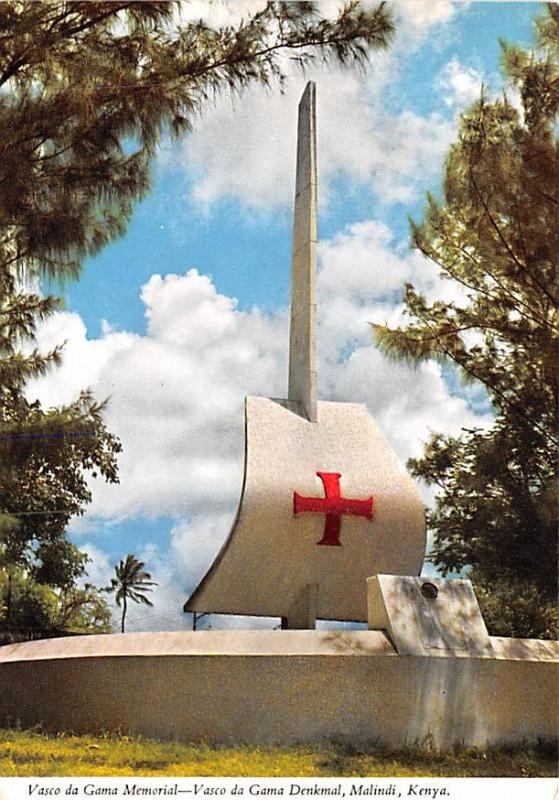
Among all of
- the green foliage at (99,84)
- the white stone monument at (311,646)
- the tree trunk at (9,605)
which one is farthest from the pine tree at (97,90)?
the tree trunk at (9,605)

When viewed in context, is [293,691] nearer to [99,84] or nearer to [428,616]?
[428,616]

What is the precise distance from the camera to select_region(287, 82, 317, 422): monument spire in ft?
24.4

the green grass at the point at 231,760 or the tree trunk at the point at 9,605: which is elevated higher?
the tree trunk at the point at 9,605

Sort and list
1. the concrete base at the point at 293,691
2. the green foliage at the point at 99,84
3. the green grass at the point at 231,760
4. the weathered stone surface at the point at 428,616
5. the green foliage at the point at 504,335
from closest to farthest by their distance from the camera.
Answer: the green grass at the point at 231,760 → the concrete base at the point at 293,691 → the weathered stone surface at the point at 428,616 → the green foliage at the point at 99,84 → the green foliage at the point at 504,335

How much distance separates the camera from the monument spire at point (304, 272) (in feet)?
24.4

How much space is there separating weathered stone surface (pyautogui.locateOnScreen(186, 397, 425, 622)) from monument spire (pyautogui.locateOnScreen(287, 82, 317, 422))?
26 cm

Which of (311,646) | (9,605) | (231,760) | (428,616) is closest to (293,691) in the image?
(311,646)

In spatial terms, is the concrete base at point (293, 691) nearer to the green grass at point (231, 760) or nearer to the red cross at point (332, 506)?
the green grass at point (231, 760)

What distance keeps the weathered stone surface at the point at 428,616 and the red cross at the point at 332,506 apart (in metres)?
0.55

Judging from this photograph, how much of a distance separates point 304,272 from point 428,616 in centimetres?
259

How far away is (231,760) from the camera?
18.2 feet

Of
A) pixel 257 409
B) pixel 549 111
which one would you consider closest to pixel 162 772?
pixel 257 409

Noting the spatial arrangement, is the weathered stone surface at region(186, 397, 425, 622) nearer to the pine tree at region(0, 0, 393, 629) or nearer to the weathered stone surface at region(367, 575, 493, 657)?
the weathered stone surface at region(367, 575, 493, 657)

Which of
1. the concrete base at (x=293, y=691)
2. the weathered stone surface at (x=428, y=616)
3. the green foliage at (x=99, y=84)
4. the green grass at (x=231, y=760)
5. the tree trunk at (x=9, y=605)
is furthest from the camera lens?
the tree trunk at (x=9, y=605)
